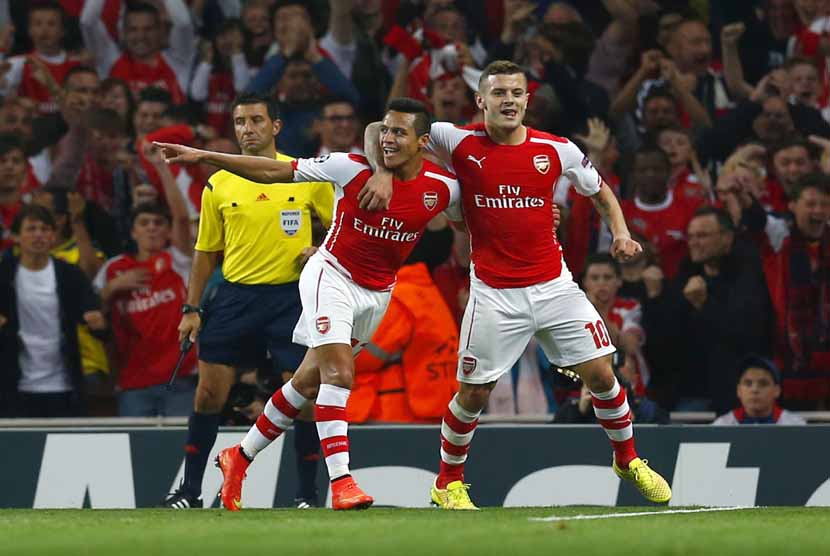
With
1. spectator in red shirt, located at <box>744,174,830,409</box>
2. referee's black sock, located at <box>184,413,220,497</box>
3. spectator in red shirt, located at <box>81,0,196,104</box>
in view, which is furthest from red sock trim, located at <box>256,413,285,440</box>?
spectator in red shirt, located at <box>81,0,196,104</box>

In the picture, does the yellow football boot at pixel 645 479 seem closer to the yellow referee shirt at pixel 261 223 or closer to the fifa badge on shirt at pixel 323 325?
the fifa badge on shirt at pixel 323 325

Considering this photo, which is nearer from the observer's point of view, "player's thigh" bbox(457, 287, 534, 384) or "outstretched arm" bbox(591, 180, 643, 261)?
"outstretched arm" bbox(591, 180, 643, 261)

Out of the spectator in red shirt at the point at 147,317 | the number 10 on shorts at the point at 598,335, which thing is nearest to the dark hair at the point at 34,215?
the spectator in red shirt at the point at 147,317

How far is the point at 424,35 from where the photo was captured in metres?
14.2

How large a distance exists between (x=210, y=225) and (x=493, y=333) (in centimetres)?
Result: 208

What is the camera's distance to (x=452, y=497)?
951 centimetres

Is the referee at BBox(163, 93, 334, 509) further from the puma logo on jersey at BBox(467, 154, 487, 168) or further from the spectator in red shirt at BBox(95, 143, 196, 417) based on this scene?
the spectator in red shirt at BBox(95, 143, 196, 417)

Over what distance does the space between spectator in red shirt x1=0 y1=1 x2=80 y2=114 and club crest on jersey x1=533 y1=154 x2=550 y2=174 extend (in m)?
7.01

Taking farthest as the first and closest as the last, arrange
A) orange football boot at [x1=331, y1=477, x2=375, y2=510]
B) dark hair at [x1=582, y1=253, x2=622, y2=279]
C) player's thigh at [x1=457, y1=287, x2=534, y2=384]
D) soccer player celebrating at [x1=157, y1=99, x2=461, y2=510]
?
dark hair at [x1=582, y1=253, x2=622, y2=279]
player's thigh at [x1=457, y1=287, x2=534, y2=384]
soccer player celebrating at [x1=157, y1=99, x2=461, y2=510]
orange football boot at [x1=331, y1=477, x2=375, y2=510]

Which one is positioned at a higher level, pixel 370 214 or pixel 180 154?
pixel 180 154

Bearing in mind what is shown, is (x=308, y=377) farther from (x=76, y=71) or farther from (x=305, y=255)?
(x=76, y=71)

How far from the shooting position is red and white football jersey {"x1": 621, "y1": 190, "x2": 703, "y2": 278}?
1280 centimetres

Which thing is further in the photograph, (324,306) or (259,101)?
(259,101)

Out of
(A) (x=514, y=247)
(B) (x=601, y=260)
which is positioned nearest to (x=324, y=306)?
(A) (x=514, y=247)
